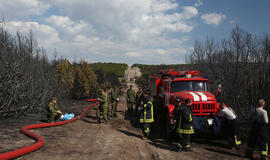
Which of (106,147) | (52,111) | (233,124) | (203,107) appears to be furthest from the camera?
(52,111)

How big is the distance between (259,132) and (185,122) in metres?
1.95

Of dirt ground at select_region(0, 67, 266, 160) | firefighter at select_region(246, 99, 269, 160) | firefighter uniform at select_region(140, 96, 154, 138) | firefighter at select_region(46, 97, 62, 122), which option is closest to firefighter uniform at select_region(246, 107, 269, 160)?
firefighter at select_region(246, 99, 269, 160)

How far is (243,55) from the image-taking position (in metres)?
17.1

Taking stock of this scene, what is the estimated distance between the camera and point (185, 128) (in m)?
5.77

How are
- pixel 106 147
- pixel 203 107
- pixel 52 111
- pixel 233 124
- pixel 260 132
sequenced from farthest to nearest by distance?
pixel 52 111 < pixel 203 107 < pixel 233 124 < pixel 106 147 < pixel 260 132

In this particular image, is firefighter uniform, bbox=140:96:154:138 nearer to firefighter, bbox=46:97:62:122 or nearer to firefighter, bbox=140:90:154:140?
firefighter, bbox=140:90:154:140

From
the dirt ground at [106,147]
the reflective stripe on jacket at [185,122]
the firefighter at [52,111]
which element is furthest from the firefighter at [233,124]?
the firefighter at [52,111]

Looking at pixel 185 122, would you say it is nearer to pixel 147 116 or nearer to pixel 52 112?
pixel 147 116

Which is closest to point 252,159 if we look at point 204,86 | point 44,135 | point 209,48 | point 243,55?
point 204,86

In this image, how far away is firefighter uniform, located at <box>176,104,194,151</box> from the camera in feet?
18.9

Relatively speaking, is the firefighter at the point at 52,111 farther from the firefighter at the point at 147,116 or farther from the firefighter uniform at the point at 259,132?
the firefighter uniform at the point at 259,132

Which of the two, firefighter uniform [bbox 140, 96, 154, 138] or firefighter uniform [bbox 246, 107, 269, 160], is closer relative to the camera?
firefighter uniform [bbox 246, 107, 269, 160]

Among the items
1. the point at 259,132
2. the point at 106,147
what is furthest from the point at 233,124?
the point at 106,147

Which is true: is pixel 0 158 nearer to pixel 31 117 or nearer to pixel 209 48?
pixel 31 117
